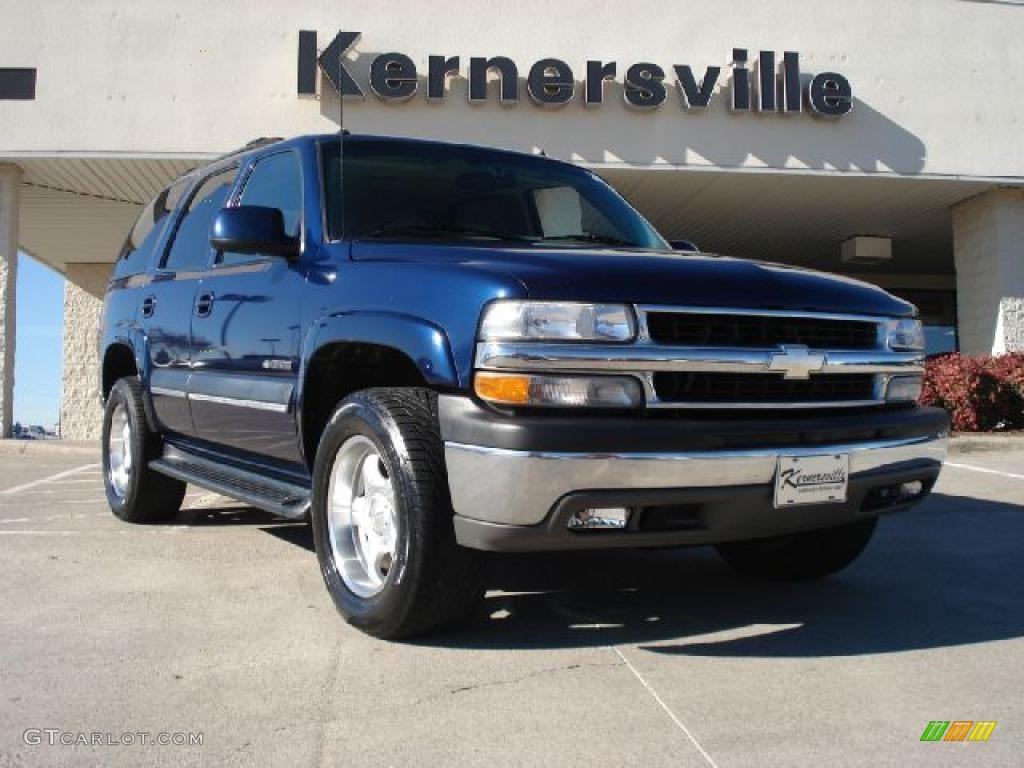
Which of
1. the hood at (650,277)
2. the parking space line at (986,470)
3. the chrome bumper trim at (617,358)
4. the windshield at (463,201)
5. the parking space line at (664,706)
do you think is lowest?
the parking space line at (664,706)

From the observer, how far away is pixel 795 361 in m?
3.11

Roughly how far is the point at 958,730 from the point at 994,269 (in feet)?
41.7

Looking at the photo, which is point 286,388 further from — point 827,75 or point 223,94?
point 827,75

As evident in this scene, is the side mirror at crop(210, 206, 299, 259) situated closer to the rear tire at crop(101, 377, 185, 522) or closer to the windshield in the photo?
the windshield

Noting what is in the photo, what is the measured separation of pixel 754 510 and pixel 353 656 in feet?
4.49

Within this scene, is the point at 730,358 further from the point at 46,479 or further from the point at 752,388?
the point at 46,479

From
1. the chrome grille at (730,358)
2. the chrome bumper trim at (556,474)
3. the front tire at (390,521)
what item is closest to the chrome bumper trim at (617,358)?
the chrome grille at (730,358)

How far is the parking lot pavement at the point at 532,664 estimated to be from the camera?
240 centimetres

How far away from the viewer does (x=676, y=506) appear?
289 cm

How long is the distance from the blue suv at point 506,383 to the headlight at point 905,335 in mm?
14

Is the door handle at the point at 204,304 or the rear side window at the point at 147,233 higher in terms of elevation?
the rear side window at the point at 147,233

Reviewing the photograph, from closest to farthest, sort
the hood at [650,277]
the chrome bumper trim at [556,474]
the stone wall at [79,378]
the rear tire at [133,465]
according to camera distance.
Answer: the chrome bumper trim at [556,474] → the hood at [650,277] → the rear tire at [133,465] → the stone wall at [79,378]

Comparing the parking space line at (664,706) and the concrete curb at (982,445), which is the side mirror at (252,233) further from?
the concrete curb at (982,445)

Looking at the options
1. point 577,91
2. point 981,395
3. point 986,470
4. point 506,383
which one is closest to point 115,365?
point 506,383
